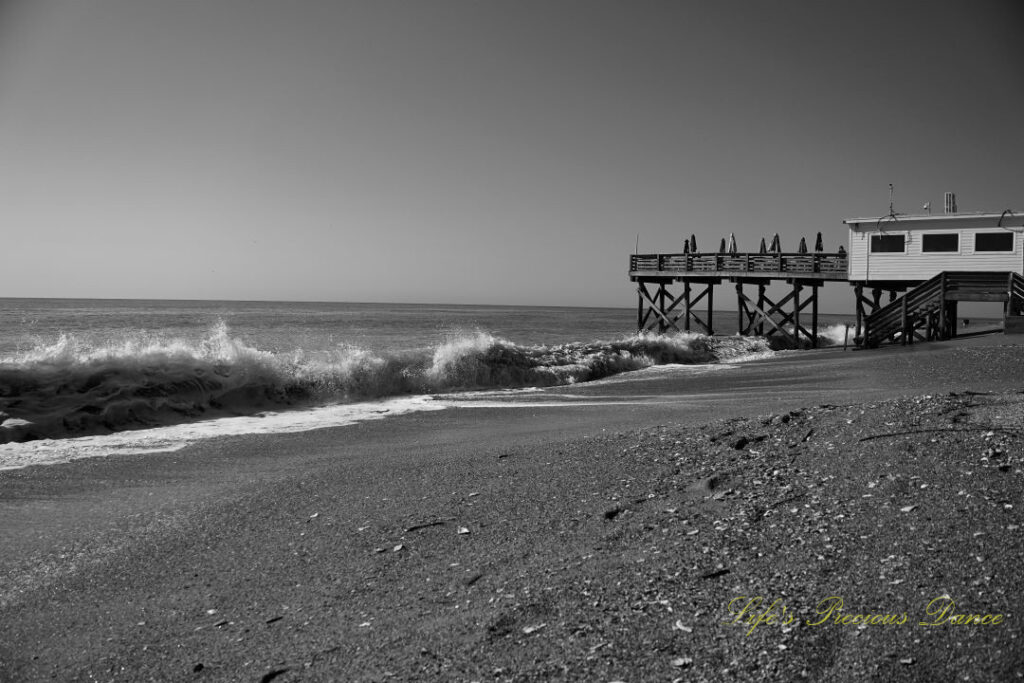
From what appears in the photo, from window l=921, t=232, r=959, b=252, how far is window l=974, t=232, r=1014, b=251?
62 centimetres

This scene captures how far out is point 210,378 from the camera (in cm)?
1314

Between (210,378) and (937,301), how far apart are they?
2104 cm

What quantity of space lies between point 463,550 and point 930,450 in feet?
11.2

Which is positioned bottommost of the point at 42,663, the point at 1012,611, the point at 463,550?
the point at 42,663

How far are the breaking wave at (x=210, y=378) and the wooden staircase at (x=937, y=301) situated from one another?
9635 mm

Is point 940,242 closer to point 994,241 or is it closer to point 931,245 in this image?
point 931,245

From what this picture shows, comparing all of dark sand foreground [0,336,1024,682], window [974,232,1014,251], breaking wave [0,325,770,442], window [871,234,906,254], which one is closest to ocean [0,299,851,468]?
breaking wave [0,325,770,442]

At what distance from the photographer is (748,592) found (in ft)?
10.4

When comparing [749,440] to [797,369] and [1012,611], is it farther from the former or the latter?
[797,369]

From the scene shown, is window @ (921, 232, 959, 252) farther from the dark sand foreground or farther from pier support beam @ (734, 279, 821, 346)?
the dark sand foreground

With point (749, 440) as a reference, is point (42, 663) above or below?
below

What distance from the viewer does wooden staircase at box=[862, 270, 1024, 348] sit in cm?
2098

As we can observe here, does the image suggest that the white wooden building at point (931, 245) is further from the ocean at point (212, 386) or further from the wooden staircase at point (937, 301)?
the ocean at point (212, 386)

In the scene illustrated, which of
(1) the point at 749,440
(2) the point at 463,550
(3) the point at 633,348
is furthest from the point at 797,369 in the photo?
(2) the point at 463,550
